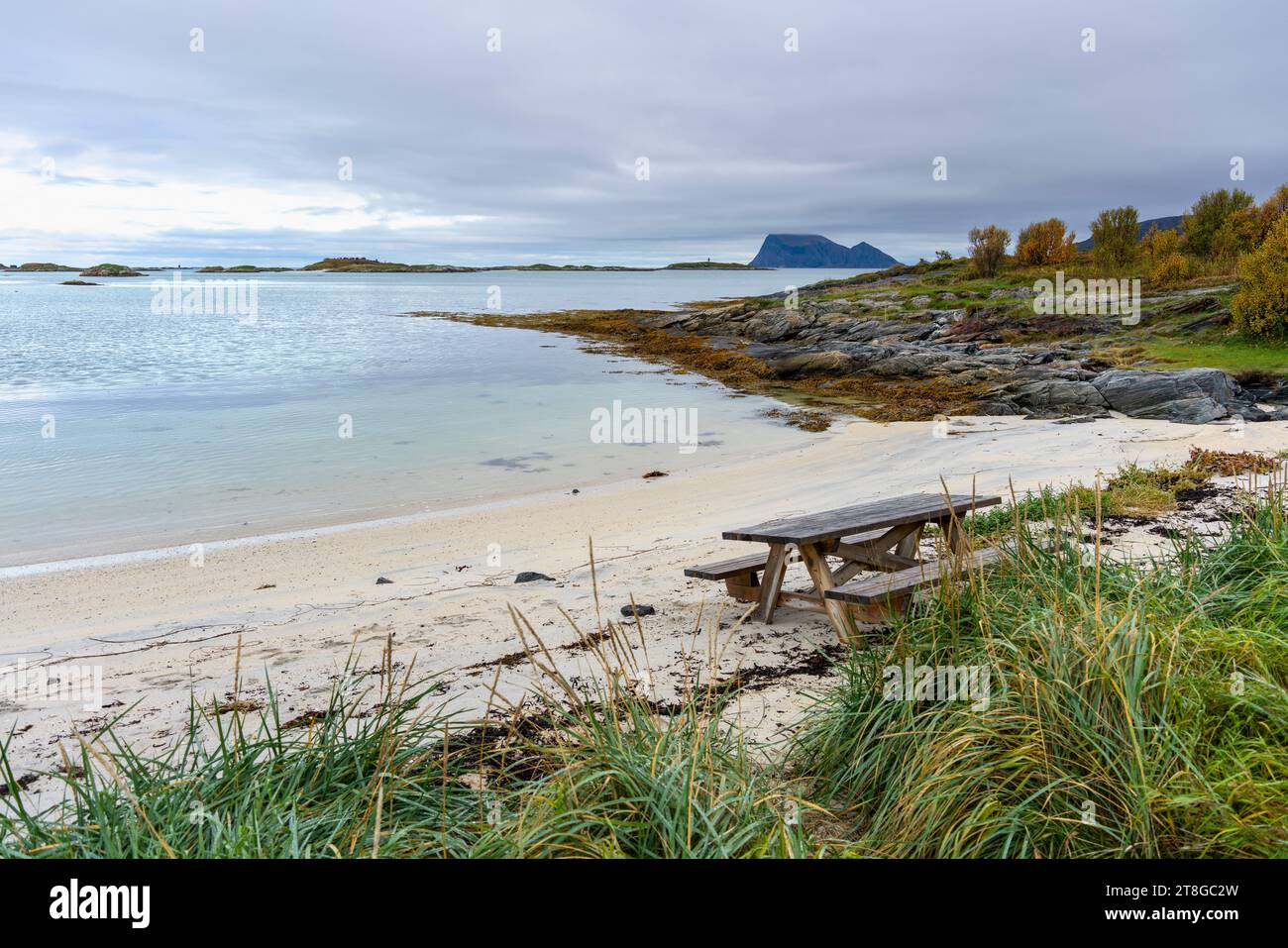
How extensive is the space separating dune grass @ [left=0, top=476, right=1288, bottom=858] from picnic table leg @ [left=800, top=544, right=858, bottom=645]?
5.37ft

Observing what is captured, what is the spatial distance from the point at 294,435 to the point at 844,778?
1785 centimetres

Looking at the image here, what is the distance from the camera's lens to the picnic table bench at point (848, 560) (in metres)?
5.85

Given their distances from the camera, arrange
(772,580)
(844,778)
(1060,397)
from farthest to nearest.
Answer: (1060,397), (772,580), (844,778)

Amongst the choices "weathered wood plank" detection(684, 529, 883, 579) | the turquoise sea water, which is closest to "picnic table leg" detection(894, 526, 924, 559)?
"weathered wood plank" detection(684, 529, 883, 579)

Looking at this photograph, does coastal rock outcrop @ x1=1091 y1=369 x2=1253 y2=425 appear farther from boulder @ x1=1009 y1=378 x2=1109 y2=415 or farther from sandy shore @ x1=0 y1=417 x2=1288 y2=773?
sandy shore @ x1=0 y1=417 x2=1288 y2=773

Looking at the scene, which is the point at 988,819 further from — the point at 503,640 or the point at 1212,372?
the point at 1212,372

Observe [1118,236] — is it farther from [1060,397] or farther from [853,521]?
[853,521]

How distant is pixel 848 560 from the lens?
289 inches

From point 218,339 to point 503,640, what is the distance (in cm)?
4775

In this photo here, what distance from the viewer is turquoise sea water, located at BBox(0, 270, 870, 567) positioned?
1309 cm

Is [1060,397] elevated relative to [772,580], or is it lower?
elevated

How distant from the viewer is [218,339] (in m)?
47.8

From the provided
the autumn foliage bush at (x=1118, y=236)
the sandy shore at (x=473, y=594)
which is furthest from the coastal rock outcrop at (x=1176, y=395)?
the autumn foliage bush at (x=1118, y=236)

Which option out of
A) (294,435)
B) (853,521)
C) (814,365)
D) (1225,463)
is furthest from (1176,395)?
(294,435)
